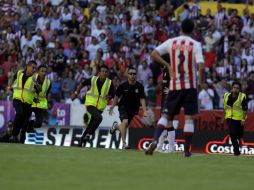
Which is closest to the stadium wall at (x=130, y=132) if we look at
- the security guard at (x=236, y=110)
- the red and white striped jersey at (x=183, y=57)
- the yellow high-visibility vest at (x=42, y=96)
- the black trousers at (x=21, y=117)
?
the security guard at (x=236, y=110)

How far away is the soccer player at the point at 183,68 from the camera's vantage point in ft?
51.1

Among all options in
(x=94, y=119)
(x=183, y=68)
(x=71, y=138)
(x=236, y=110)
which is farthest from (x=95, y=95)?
(x=183, y=68)

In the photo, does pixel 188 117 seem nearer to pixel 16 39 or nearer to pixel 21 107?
pixel 21 107

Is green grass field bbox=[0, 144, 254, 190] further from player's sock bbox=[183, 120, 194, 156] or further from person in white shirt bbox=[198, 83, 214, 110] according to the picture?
person in white shirt bbox=[198, 83, 214, 110]

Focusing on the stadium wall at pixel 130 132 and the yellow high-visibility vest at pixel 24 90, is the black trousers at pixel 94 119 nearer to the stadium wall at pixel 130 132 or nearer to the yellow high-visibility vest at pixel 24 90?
the yellow high-visibility vest at pixel 24 90

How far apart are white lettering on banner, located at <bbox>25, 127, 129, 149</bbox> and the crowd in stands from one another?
2.72 m

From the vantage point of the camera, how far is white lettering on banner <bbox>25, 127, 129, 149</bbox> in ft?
83.5

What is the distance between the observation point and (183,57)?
15633 millimetres

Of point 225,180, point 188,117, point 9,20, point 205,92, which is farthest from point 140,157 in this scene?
point 9,20

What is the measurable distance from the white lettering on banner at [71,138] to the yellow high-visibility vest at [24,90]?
11.6ft

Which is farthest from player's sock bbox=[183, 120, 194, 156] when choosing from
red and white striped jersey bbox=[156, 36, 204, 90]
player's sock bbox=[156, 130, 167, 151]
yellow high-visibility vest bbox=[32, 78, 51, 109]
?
yellow high-visibility vest bbox=[32, 78, 51, 109]

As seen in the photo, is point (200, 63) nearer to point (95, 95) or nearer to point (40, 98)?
point (95, 95)

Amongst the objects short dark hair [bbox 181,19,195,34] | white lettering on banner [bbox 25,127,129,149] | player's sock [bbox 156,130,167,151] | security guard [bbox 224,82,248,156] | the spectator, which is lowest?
player's sock [bbox 156,130,167,151]

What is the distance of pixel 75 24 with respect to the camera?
1313 inches
